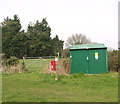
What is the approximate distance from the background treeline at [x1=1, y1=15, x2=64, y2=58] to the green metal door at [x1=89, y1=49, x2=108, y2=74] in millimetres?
39041

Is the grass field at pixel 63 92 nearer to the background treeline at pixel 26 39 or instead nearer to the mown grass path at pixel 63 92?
the mown grass path at pixel 63 92

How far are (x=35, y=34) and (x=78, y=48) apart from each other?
150ft

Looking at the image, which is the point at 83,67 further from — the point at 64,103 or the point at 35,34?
the point at 35,34

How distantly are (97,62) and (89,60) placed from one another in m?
0.55

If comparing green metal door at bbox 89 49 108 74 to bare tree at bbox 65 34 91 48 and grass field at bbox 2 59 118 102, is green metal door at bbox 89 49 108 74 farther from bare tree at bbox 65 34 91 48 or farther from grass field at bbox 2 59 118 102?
bare tree at bbox 65 34 91 48

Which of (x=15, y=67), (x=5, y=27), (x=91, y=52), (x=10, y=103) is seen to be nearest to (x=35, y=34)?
(x=5, y=27)

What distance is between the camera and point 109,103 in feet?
16.8

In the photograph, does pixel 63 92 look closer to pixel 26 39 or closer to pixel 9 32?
pixel 9 32

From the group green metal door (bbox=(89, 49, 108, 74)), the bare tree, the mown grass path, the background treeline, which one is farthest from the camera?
the background treeline

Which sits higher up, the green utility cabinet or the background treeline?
→ the background treeline

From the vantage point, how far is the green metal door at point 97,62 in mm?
12341

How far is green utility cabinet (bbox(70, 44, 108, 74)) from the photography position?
40.6 feet

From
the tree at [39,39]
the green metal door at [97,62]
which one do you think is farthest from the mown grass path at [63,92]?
the tree at [39,39]

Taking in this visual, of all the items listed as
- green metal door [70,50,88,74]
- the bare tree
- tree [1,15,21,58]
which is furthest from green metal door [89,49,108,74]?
tree [1,15,21,58]
